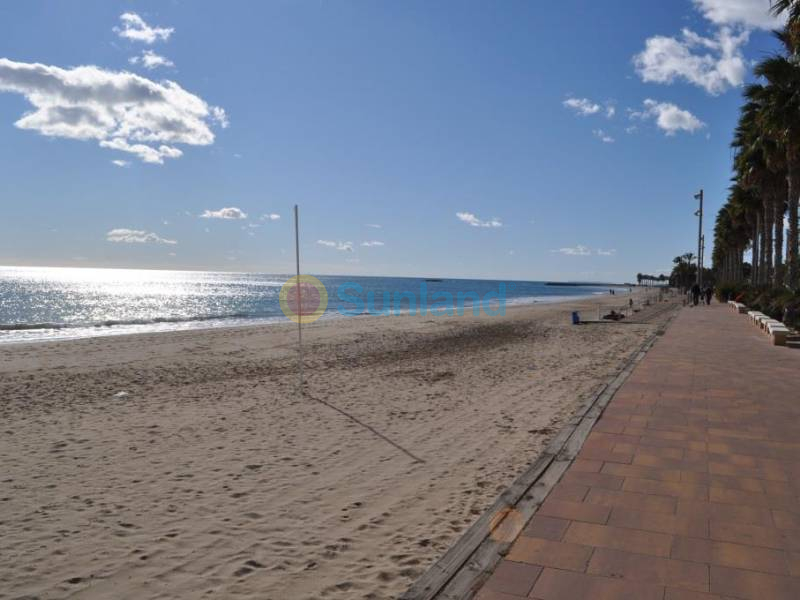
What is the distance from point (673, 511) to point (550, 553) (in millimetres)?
1234

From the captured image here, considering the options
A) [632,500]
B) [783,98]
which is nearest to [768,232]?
[783,98]

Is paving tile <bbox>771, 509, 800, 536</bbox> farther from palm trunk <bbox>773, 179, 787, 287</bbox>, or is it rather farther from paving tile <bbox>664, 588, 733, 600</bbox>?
palm trunk <bbox>773, 179, 787, 287</bbox>

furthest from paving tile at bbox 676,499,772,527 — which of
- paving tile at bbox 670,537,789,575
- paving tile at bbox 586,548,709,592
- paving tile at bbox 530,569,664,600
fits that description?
paving tile at bbox 530,569,664,600

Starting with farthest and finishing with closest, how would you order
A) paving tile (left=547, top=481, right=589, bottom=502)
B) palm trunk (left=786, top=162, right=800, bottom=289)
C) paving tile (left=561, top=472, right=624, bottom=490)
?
palm trunk (left=786, top=162, right=800, bottom=289), paving tile (left=561, top=472, right=624, bottom=490), paving tile (left=547, top=481, right=589, bottom=502)

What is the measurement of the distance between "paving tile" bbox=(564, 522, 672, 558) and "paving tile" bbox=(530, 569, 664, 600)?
0.42 meters

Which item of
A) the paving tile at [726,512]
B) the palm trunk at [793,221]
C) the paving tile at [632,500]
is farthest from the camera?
the palm trunk at [793,221]

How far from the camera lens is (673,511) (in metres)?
3.95

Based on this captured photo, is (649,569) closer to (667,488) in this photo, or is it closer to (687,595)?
(687,595)

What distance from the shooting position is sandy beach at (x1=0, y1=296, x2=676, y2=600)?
3.45 m

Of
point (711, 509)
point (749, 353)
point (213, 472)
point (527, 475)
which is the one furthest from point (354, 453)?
point (749, 353)

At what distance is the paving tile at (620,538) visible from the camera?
11.2 ft

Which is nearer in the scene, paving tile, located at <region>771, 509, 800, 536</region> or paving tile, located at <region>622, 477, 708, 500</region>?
paving tile, located at <region>771, 509, 800, 536</region>

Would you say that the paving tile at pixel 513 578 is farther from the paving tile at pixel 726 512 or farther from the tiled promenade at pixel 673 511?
the paving tile at pixel 726 512

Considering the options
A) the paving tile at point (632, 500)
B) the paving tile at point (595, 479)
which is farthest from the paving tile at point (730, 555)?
the paving tile at point (595, 479)
